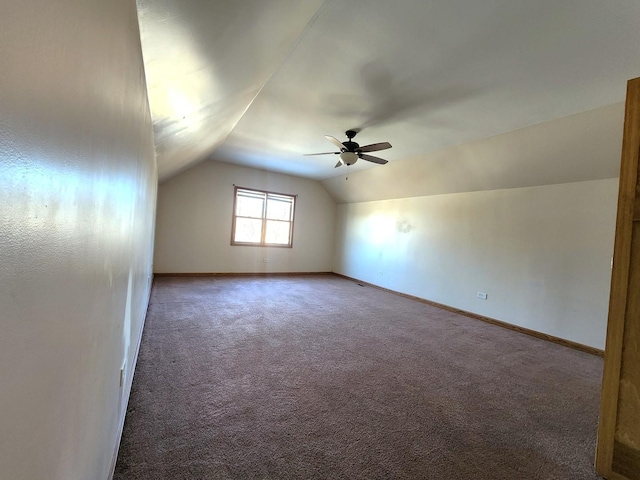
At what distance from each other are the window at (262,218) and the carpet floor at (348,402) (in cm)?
353

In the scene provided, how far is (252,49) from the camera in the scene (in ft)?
6.89

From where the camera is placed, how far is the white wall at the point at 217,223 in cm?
650

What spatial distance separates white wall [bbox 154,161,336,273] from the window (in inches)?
5.7

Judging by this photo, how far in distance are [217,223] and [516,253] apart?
244 inches

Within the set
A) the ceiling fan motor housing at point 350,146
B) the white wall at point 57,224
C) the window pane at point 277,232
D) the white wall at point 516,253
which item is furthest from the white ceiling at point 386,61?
the window pane at point 277,232

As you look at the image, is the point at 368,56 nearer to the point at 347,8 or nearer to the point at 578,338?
the point at 347,8

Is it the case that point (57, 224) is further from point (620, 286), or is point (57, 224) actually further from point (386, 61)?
point (386, 61)

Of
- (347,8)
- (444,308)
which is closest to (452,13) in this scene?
(347,8)

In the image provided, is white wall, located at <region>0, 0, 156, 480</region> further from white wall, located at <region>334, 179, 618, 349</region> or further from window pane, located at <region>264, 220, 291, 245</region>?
window pane, located at <region>264, 220, 291, 245</region>

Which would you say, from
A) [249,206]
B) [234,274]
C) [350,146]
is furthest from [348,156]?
[234,274]

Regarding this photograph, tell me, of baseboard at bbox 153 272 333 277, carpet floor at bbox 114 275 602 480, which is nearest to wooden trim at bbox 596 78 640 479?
carpet floor at bbox 114 275 602 480

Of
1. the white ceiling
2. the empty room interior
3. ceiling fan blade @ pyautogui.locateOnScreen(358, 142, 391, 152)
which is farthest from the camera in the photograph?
ceiling fan blade @ pyautogui.locateOnScreen(358, 142, 391, 152)

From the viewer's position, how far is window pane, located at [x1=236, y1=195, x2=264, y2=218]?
7.30 m

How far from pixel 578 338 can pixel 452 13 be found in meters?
4.24
